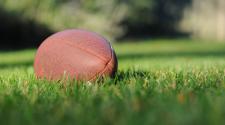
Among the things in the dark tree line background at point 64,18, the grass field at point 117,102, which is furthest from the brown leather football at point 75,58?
the dark tree line background at point 64,18

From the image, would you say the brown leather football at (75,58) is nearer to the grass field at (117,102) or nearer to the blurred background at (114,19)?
the grass field at (117,102)

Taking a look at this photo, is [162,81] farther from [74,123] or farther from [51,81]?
[74,123]

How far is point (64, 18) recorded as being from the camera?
61.7ft

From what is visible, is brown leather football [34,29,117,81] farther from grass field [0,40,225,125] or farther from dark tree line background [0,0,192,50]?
dark tree line background [0,0,192,50]

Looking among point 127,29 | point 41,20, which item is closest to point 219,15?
point 127,29

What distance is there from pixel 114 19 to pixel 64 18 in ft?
9.09

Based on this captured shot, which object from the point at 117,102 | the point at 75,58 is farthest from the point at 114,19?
the point at 117,102

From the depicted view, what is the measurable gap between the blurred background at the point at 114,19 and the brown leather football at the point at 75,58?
1287cm

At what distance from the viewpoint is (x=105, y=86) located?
465 cm

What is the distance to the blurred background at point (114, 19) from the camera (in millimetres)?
18438

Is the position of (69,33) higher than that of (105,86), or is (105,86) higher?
(69,33)

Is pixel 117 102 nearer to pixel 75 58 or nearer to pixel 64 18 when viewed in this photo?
pixel 75 58

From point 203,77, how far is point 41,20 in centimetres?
1378

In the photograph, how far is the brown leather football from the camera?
4996 mm
